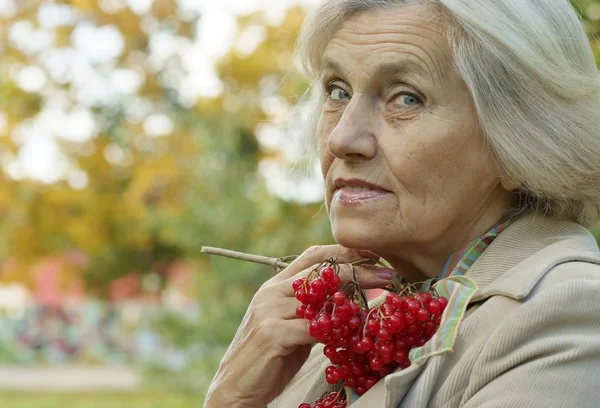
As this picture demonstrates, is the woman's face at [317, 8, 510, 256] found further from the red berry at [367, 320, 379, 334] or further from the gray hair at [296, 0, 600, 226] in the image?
the red berry at [367, 320, 379, 334]

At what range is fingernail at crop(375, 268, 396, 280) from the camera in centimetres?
217

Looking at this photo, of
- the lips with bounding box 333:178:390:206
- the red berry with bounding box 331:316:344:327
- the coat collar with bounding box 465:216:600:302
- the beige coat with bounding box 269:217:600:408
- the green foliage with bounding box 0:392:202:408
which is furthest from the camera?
the green foliage with bounding box 0:392:202:408

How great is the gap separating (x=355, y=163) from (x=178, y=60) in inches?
389

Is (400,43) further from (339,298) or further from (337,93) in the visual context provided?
(339,298)

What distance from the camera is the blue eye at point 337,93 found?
2201 mm

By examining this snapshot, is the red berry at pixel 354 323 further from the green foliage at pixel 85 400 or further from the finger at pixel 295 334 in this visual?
the green foliage at pixel 85 400

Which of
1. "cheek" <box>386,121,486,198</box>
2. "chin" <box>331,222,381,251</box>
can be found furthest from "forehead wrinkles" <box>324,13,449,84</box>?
"chin" <box>331,222,381,251</box>

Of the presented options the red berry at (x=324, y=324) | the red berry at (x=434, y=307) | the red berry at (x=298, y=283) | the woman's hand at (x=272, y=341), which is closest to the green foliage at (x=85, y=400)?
the woman's hand at (x=272, y=341)

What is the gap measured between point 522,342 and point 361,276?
1.67 ft

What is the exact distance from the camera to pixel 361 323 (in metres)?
1.98

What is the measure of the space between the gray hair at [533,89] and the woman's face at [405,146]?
0.04m

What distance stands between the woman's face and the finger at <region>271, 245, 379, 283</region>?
0.10m

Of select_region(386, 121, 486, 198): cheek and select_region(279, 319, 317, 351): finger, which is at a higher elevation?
select_region(386, 121, 486, 198): cheek

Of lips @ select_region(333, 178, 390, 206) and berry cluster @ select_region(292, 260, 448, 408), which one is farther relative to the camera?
lips @ select_region(333, 178, 390, 206)
